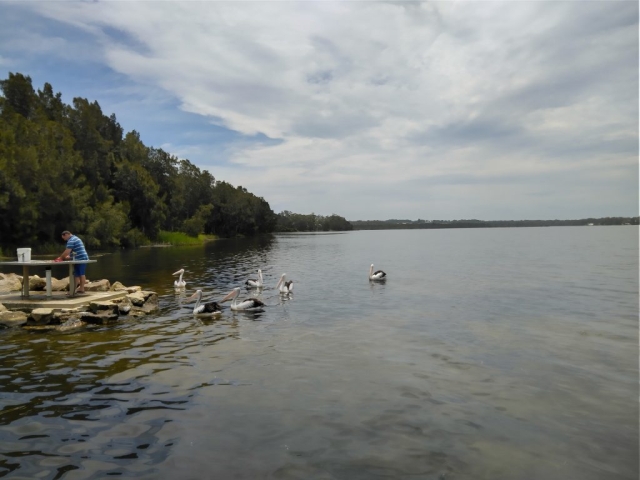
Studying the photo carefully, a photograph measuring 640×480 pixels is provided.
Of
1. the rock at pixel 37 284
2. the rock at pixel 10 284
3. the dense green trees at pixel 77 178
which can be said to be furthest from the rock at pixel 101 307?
the dense green trees at pixel 77 178

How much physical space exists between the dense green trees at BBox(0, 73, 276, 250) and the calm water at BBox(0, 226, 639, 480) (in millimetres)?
42648

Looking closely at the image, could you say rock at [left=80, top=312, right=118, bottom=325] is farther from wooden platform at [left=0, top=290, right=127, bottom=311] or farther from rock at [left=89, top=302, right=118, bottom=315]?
wooden platform at [left=0, top=290, right=127, bottom=311]

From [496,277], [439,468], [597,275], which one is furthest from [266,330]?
[597,275]

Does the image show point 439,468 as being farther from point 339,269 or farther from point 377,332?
point 339,269

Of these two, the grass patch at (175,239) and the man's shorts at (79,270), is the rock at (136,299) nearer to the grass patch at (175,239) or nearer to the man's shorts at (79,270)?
the man's shorts at (79,270)

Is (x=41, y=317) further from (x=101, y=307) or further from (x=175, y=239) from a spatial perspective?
(x=175, y=239)

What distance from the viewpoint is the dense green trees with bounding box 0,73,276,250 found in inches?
1946

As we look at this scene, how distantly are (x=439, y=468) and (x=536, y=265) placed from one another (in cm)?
3609

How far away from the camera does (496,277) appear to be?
30.6 m

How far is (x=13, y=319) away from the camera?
583 inches

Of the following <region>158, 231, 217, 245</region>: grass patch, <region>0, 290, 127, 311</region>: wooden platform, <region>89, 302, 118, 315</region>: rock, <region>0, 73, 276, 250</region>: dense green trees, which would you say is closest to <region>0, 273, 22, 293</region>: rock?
<region>0, 290, 127, 311</region>: wooden platform

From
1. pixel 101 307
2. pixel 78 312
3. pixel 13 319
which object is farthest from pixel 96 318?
pixel 13 319

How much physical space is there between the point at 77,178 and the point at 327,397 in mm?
64022

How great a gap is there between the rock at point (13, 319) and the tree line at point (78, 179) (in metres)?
37.3
